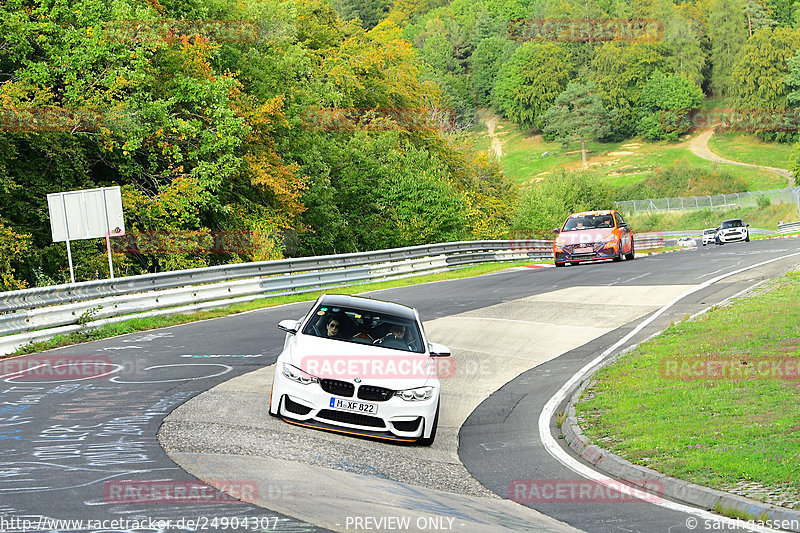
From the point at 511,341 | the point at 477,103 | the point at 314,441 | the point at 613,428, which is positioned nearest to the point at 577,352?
the point at 511,341

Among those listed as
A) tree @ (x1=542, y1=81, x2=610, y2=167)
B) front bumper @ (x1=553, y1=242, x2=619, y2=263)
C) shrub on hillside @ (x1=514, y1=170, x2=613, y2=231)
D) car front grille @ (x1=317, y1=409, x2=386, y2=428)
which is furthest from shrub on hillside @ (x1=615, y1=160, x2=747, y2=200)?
car front grille @ (x1=317, y1=409, x2=386, y2=428)

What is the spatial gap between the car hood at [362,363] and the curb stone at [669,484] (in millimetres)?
1735

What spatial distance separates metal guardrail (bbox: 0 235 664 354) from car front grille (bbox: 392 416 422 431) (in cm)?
850

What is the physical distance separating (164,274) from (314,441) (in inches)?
474

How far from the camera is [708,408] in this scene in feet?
33.0

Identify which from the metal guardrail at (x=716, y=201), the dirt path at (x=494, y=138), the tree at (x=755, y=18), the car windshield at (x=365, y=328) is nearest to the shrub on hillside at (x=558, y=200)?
the metal guardrail at (x=716, y=201)

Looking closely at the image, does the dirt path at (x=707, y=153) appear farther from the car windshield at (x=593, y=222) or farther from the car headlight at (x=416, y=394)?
the car headlight at (x=416, y=394)

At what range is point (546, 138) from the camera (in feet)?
518

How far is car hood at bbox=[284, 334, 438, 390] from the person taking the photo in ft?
31.1

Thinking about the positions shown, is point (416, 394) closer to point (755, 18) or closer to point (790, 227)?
point (790, 227)

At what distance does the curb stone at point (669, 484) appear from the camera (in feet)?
21.1

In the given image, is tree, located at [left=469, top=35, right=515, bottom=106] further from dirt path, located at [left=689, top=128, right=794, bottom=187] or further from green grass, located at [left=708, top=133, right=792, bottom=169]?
green grass, located at [left=708, top=133, right=792, bottom=169]

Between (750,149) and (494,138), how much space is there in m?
49.1

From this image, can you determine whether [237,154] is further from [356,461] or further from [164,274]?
[356,461]
